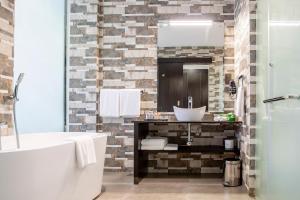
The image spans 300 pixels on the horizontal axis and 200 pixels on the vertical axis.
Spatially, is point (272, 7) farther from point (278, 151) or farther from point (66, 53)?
point (66, 53)

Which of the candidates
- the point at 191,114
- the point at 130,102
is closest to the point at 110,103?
the point at 130,102

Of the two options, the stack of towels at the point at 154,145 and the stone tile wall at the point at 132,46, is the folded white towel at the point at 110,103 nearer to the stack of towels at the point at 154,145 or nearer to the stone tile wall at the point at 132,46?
the stone tile wall at the point at 132,46

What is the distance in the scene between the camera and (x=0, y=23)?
11.7 feet

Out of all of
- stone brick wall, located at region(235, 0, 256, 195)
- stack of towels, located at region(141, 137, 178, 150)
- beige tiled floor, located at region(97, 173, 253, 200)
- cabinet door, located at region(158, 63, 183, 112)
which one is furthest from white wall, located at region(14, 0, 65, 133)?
stone brick wall, located at region(235, 0, 256, 195)

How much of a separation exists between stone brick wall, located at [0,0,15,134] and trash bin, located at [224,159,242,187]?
2.66 m

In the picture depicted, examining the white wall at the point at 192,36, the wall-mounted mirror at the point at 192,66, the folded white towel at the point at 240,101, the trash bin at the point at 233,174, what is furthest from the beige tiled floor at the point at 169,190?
the white wall at the point at 192,36

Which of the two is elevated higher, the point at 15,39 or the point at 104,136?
the point at 15,39

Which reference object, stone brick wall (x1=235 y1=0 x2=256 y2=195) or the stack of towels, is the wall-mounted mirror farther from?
stone brick wall (x1=235 y1=0 x2=256 y2=195)

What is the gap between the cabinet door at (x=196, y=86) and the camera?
17.0ft

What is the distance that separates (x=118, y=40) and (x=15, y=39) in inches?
67.8

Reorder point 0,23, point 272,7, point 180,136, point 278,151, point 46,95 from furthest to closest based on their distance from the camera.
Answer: point 180,136 < point 46,95 < point 0,23 < point 272,7 < point 278,151

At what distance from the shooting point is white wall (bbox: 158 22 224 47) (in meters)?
5.20

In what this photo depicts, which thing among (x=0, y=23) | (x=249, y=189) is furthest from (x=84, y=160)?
(x=249, y=189)

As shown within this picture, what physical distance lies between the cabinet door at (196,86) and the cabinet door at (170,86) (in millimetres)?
88
